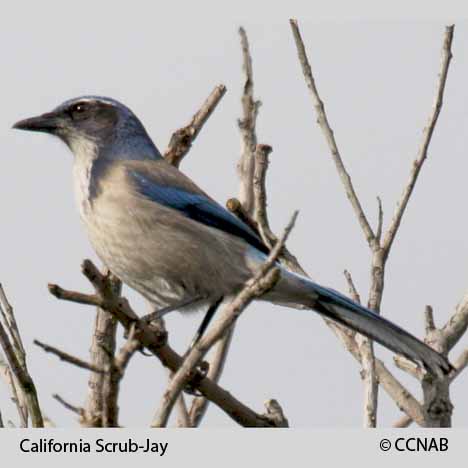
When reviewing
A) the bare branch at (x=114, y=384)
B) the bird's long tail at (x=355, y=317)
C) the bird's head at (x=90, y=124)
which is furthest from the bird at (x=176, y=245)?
the bare branch at (x=114, y=384)

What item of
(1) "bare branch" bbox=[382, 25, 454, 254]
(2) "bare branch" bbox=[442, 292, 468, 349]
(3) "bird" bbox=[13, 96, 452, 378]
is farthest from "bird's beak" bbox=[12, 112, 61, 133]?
(2) "bare branch" bbox=[442, 292, 468, 349]

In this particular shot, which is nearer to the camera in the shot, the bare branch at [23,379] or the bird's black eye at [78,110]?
the bare branch at [23,379]

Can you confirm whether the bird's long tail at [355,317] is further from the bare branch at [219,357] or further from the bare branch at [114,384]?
the bare branch at [114,384]

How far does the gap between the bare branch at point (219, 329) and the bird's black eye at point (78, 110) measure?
393 centimetres

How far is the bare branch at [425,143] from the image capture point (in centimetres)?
643

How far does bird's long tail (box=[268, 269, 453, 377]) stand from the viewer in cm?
619

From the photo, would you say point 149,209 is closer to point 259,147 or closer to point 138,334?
point 259,147

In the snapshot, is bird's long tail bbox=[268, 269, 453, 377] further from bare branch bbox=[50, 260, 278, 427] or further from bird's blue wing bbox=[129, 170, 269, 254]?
bare branch bbox=[50, 260, 278, 427]

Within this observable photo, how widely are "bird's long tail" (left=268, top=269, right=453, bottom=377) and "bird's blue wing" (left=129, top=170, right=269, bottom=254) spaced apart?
0.45m

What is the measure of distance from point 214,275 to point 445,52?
229cm

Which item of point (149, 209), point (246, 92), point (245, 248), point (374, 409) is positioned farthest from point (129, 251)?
point (374, 409)

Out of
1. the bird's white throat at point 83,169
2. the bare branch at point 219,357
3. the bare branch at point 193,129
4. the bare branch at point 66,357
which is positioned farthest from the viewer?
the bare branch at point 193,129

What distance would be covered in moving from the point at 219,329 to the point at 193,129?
11.5ft

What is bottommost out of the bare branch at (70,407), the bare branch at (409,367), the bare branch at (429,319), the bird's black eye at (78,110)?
the bare branch at (70,407)
